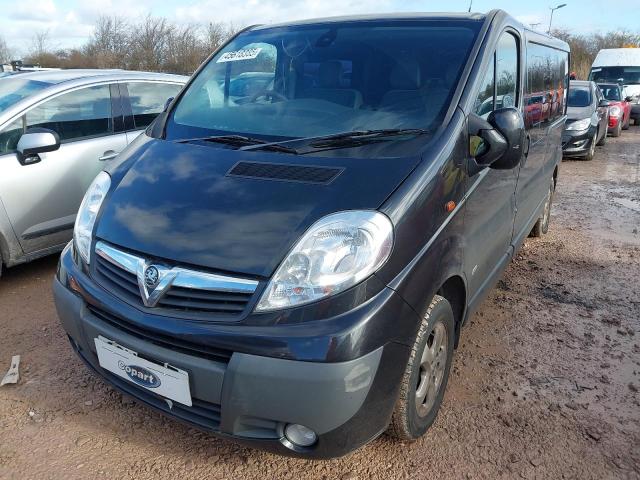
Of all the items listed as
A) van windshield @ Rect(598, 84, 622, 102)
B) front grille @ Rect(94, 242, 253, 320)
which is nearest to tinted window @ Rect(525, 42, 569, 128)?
front grille @ Rect(94, 242, 253, 320)

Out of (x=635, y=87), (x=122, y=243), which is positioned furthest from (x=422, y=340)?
(x=635, y=87)

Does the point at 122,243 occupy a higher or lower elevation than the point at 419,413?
higher

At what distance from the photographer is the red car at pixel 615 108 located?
550 inches

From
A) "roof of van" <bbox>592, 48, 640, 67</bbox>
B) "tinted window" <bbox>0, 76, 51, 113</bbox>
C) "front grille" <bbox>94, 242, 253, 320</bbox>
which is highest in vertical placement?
"roof of van" <bbox>592, 48, 640, 67</bbox>

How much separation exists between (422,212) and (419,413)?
91 centimetres

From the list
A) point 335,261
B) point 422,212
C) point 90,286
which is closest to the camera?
point 335,261

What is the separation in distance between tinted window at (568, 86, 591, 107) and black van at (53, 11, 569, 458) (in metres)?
8.81

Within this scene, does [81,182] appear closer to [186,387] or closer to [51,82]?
[51,82]

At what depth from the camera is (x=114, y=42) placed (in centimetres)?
3384

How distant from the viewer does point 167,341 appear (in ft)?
6.38

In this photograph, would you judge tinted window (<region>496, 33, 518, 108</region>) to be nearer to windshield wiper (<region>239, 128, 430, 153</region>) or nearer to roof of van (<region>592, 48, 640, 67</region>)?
windshield wiper (<region>239, 128, 430, 153</region>)

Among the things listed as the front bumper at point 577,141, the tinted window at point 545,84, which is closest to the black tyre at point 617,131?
the front bumper at point 577,141

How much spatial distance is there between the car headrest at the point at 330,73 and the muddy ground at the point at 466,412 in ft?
5.70

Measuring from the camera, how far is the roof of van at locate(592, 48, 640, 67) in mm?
17547
